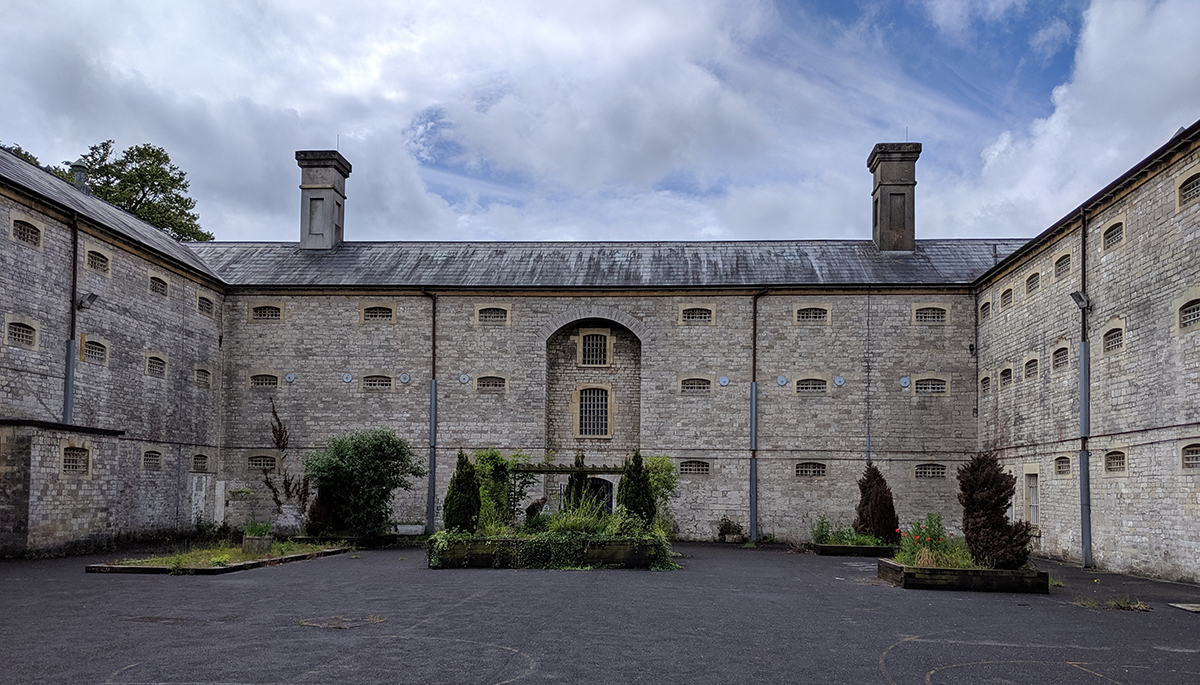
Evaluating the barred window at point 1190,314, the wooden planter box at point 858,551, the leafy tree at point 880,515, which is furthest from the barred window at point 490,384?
the barred window at point 1190,314

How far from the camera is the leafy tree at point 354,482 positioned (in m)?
21.5

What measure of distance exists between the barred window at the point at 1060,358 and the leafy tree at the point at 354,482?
1544cm

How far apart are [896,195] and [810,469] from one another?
8.92 metres

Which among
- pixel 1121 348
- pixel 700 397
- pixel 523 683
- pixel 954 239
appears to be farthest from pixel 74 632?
pixel 954 239

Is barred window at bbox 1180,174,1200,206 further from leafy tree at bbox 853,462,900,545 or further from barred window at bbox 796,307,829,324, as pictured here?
barred window at bbox 796,307,829,324

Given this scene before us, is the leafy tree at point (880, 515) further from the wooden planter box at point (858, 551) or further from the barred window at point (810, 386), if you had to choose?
the barred window at point (810, 386)

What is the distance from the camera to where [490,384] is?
84.1 ft

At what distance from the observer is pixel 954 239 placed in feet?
90.8

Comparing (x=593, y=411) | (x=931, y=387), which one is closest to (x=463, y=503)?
(x=593, y=411)

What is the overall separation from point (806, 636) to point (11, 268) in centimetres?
1680

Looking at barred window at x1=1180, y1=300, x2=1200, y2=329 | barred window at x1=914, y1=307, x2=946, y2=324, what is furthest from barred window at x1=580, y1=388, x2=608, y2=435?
barred window at x1=1180, y1=300, x2=1200, y2=329

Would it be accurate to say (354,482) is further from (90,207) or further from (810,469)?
(810,469)

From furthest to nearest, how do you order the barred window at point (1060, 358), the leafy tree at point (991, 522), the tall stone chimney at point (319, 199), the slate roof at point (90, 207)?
1. the tall stone chimney at point (319, 199)
2. the slate roof at point (90, 207)
3. the barred window at point (1060, 358)
4. the leafy tree at point (991, 522)

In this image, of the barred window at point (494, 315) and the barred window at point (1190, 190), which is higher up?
the barred window at point (1190, 190)
